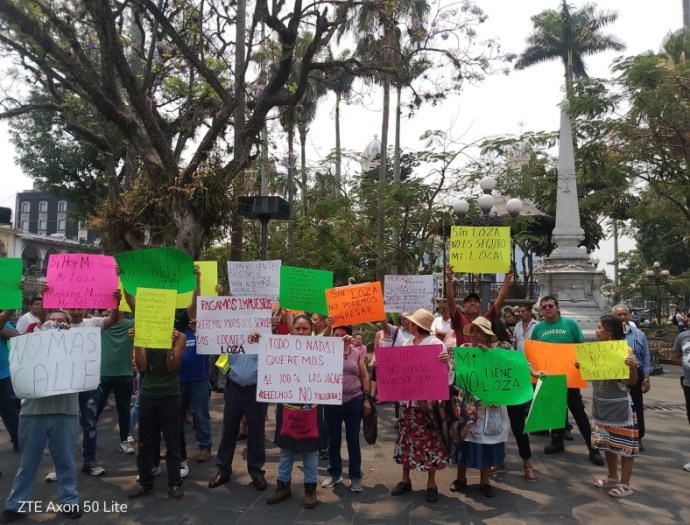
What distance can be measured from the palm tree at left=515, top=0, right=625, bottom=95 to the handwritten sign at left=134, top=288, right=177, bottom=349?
1177 inches

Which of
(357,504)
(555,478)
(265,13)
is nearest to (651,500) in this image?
(555,478)

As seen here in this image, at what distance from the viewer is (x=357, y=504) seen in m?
5.01

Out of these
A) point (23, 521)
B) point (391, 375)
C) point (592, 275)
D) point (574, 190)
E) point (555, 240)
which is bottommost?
point (23, 521)

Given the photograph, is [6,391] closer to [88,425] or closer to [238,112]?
[88,425]

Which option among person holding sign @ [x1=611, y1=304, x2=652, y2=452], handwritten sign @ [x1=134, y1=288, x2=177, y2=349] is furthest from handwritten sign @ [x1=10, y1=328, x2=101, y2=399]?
person holding sign @ [x1=611, y1=304, x2=652, y2=452]

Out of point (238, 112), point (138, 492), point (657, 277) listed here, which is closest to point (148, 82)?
point (238, 112)

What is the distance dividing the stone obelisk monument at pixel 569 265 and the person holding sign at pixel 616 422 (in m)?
13.6

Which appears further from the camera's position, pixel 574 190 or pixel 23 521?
pixel 574 190

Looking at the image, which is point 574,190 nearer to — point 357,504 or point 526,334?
point 526,334

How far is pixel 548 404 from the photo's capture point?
5.27m

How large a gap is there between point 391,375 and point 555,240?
1652 centimetres

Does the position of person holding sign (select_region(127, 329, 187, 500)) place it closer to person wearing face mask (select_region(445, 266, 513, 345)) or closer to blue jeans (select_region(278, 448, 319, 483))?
blue jeans (select_region(278, 448, 319, 483))

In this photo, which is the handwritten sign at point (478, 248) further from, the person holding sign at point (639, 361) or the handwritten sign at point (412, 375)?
the handwritten sign at point (412, 375)

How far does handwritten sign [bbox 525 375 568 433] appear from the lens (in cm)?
518
